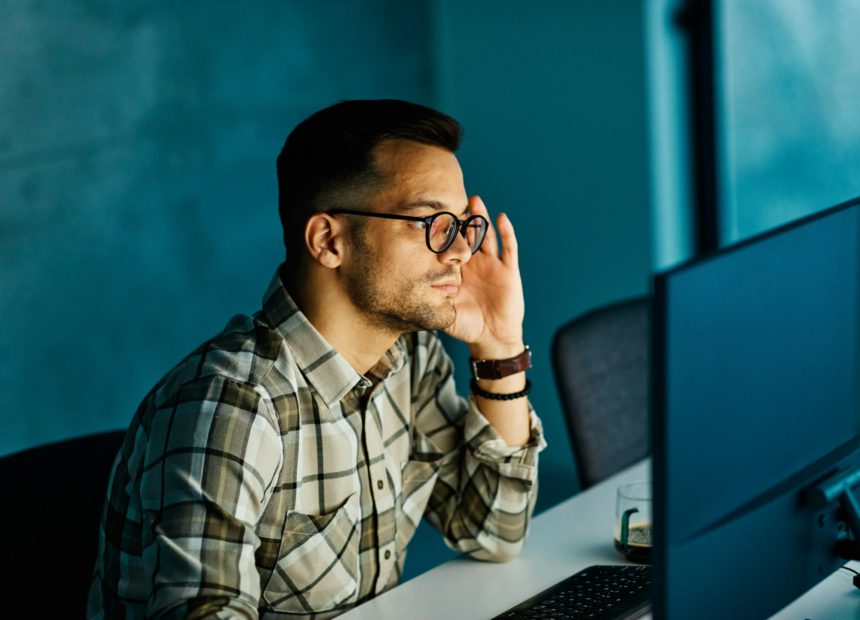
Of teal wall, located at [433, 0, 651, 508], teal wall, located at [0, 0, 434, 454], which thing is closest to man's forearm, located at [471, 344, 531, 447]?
teal wall, located at [0, 0, 434, 454]

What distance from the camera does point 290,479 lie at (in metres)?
1.56

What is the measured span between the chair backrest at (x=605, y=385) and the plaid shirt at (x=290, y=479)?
36 cm

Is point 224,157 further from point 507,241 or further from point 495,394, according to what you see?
point 495,394

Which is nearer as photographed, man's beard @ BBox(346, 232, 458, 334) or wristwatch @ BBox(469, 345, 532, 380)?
man's beard @ BBox(346, 232, 458, 334)

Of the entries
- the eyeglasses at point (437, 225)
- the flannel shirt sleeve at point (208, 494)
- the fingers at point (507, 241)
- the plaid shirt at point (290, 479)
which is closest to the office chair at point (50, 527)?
the plaid shirt at point (290, 479)

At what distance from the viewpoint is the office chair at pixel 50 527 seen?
1.61 meters

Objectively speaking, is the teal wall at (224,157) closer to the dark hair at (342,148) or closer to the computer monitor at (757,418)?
the dark hair at (342,148)

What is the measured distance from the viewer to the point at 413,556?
334cm

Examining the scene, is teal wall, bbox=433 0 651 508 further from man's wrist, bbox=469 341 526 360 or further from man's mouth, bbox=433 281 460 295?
man's mouth, bbox=433 281 460 295

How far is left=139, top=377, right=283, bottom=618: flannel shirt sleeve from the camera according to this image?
1332mm

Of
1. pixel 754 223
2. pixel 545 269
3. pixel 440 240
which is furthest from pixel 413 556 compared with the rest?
pixel 440 240

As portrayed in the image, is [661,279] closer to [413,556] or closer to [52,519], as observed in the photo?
[52,519]

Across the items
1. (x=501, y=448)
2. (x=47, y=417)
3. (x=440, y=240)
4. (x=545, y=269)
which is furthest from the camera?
(x=545, y=269)

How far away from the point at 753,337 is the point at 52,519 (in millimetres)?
1071
